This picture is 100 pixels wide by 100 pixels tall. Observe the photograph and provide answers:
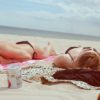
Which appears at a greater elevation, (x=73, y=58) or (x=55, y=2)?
(x=55, y=2)

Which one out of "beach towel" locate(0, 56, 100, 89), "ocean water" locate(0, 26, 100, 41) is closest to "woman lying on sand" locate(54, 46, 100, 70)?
"beach towel" locate(0, 56, 100, 89)

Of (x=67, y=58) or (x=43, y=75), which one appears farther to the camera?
(x=67, y=58)

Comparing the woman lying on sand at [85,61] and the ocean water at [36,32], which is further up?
the ocean water at [36,32]

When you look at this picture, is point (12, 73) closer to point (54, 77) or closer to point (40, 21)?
point (54, 77)

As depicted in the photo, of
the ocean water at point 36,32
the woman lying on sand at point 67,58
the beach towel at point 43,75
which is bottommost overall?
the beach towel at point 43,75

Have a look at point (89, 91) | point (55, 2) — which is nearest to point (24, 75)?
point (89, 91)

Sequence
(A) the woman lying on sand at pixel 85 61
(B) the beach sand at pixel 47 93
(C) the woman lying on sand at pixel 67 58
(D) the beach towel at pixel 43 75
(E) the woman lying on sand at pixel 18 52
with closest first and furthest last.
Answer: (B) the beach sand at pixel 47 93 → (D) the beach towel at pixel 43 75 → (C) the woman lying on sand at pixel 67 58 → (A) the woman lying on sand at pixel 85 61 → (E) the woman lying on sand at pixel 18 52

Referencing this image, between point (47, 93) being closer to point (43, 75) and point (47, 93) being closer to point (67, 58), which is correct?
point (43, 75)

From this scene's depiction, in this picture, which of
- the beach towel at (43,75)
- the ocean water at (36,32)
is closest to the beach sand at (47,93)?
the beach towel at (43,75)

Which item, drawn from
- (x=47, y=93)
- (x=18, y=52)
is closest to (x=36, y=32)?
(x=18, y=52)

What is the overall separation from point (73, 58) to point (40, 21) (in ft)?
13.1

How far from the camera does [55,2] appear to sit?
6.07 meters

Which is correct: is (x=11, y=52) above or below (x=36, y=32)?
below

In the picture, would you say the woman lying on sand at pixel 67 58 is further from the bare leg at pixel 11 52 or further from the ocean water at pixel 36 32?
the ocean water at pixel 36 32
